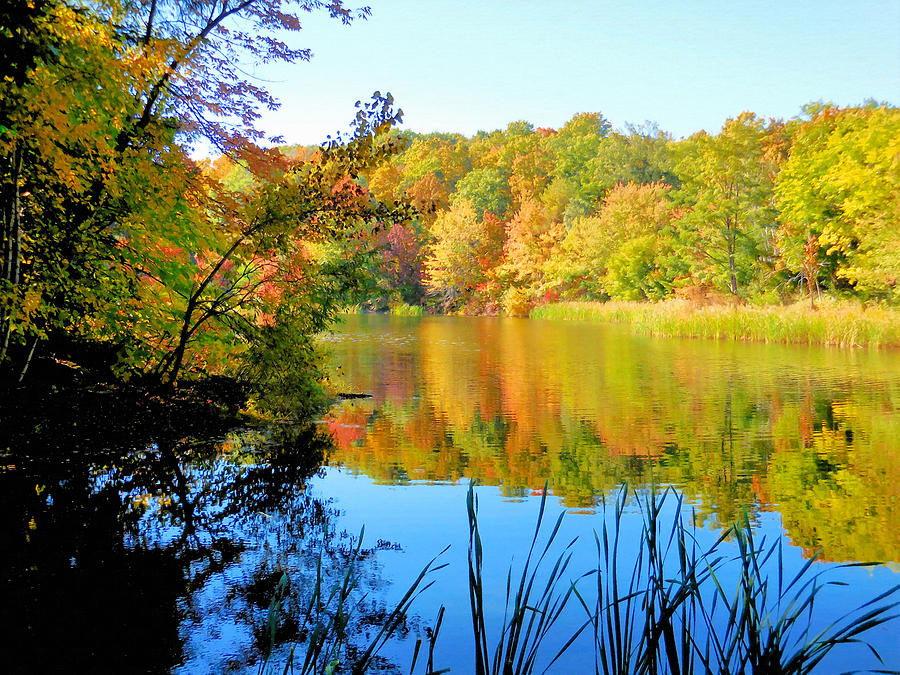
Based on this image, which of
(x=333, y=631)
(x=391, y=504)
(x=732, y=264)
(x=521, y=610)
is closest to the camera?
(x=521, y=610)

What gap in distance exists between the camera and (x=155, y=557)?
15.5 feet

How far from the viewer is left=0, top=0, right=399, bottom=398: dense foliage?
515 centimetres

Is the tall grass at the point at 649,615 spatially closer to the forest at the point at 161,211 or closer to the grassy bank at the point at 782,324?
the forest at the point at 161,211

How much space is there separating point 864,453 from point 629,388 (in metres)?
5.90

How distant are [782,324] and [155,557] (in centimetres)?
2273

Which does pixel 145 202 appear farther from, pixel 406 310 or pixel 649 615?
pixel 406 310

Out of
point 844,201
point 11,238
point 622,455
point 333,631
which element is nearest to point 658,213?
point 844,201

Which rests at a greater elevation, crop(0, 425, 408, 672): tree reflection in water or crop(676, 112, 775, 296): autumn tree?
crop(676, 112, 775, 296): autumn tree

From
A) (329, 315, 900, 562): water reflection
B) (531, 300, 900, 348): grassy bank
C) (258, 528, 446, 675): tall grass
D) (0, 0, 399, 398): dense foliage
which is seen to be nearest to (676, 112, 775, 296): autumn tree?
(531, 300, 900, 348): grassy bank

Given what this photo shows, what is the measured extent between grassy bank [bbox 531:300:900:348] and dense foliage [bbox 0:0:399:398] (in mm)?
18095

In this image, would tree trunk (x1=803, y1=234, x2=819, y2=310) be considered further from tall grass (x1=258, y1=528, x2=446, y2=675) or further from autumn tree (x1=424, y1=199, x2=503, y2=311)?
tall grass (x1=258, y1=528, x2=446, y2=675)

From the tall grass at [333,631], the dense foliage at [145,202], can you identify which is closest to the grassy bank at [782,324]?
the dense foliage at [145,202]

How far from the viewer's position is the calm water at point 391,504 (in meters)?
3.80

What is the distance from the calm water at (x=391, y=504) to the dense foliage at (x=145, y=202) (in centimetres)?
117
